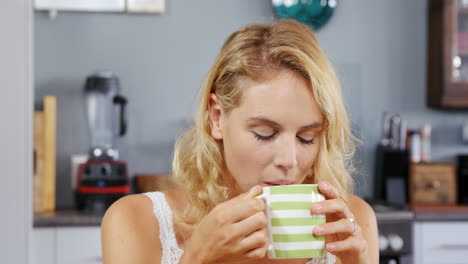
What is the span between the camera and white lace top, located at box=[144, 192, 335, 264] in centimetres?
140

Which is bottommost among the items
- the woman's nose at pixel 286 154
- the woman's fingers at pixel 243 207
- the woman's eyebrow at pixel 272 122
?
the woman's fingers at pixel 243 207

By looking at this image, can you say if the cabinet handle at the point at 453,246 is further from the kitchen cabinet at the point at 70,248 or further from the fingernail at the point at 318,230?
the fingernail at the point at 318,230

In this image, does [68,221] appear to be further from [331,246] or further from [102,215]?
[331,246]

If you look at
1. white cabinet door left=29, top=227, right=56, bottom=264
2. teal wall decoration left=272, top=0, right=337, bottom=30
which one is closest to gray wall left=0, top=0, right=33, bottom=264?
white cabinet door left=29, top=227, right=56, bottom=264

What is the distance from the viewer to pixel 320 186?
95cm

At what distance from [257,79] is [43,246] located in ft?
5.86

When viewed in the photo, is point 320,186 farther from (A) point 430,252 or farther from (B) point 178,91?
Result: (B) point 178,91

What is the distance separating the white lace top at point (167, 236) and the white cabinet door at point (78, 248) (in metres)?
1.29

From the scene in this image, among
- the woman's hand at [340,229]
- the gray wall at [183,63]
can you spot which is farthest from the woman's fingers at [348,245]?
the gray wall at [183,63]

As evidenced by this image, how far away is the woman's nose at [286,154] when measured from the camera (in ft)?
3.64

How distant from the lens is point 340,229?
967 millimetres

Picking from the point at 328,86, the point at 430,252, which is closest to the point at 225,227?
the point at 328,86

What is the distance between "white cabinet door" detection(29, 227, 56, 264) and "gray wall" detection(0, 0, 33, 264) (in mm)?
49

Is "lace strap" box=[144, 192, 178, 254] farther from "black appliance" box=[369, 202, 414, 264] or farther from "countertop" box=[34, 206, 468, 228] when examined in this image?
"black appliance" box=[369, 202, 414, 264]
